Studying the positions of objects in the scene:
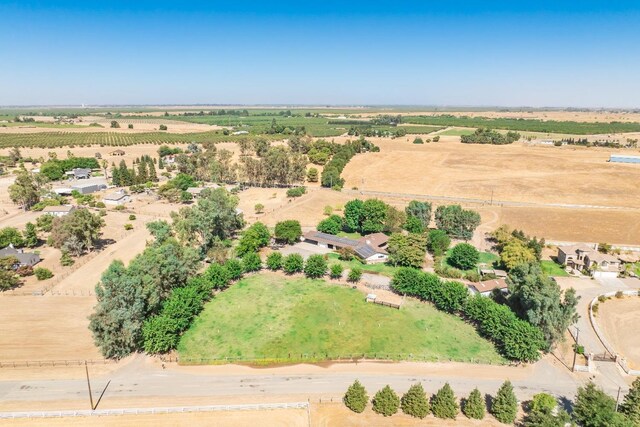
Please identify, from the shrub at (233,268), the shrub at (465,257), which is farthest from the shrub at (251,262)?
the shrub at (465,257)

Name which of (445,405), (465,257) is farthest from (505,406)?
(465,257)

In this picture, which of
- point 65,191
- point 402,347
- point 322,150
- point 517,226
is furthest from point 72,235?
point 322,150

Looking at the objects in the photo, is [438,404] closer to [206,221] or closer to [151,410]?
[151,410]

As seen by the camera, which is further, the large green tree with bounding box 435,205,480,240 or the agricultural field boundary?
the agricultural field boundary

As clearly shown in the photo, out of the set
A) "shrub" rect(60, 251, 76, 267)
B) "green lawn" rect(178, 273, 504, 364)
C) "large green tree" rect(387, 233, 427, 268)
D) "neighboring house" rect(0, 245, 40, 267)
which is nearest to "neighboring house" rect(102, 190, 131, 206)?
"neighboring house" rect(0, 245, 40, 267)

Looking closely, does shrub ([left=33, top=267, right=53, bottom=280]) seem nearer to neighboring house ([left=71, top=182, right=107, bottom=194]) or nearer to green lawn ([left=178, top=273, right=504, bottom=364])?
green lawn ([left=178, top=273, right=504, bottom=364])

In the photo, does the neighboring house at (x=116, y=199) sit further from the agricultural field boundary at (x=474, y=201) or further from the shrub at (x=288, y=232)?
the agricultural field boundary at (x=474, y=201)
